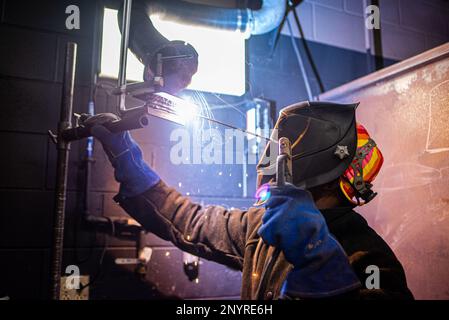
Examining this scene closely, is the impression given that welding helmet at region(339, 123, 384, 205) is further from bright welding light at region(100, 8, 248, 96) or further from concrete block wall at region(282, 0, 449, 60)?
concrete block wall at region(282, 0, 449, 60)

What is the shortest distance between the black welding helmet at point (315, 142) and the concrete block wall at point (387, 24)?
127 cm

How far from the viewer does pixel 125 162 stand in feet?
4.58

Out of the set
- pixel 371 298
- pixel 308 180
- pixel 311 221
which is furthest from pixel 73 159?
pixel 371 298

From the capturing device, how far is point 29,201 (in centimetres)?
168

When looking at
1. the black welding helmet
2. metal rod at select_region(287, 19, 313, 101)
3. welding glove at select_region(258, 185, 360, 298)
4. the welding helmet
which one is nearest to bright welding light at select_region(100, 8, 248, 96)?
metal rod at select_region(287, 19, 313, 101)

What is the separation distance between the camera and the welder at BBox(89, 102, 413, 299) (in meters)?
0.97

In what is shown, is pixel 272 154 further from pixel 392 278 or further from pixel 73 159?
pixel 73 159

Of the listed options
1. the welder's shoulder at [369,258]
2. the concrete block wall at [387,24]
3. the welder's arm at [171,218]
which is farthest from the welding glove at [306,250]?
the concrete block wall at [387,24]

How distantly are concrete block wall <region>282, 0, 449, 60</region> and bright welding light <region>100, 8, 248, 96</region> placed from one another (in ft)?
1.95

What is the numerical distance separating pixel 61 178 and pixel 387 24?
8.28 ft

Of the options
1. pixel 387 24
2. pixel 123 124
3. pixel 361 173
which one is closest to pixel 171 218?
pixel 123 124

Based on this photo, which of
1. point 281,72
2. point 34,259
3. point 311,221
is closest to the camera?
point 311,221

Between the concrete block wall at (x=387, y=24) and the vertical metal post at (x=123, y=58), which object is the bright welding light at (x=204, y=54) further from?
the concrete block wall at (x=387, y=24)

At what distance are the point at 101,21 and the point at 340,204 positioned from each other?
1503 millimetres
